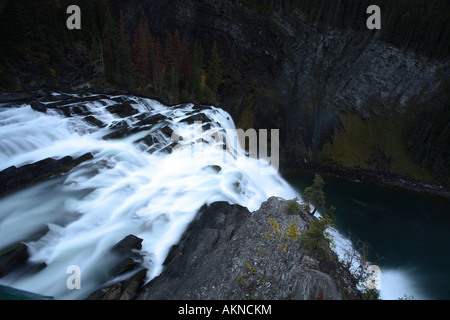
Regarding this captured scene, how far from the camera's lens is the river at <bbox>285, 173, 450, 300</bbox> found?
725 inches

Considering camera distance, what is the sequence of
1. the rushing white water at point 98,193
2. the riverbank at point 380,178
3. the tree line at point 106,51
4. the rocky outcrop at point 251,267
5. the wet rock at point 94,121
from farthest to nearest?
the riverbank at point 380,178 → the tree line at point 106,51 → the wet rock at point 94,121 → the rushing white water at point 98,193 → the rocky outcrop at point 251,267

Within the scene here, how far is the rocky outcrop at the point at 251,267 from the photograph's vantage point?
7766 millimetres

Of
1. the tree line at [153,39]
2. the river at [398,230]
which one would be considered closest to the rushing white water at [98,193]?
the river at [398,230]

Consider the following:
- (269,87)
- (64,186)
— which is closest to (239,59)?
(269,87)

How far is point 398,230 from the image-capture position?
25.8m

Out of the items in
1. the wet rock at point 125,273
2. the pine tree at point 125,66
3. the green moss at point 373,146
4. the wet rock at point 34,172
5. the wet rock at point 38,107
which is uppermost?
the pine tree at point 125,66

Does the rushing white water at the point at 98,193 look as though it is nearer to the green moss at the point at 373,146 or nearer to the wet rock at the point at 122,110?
the wet rock at the point at 122,110

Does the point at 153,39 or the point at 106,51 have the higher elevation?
the point at 153,39

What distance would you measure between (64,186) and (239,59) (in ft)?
162

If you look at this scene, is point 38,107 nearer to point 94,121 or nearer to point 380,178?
point 94,121

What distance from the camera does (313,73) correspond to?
1957 inches

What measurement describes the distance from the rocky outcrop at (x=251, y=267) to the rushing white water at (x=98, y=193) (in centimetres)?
161

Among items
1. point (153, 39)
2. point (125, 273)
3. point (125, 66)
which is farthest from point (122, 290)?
point (153, 39)

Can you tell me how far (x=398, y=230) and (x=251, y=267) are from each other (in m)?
28.0
